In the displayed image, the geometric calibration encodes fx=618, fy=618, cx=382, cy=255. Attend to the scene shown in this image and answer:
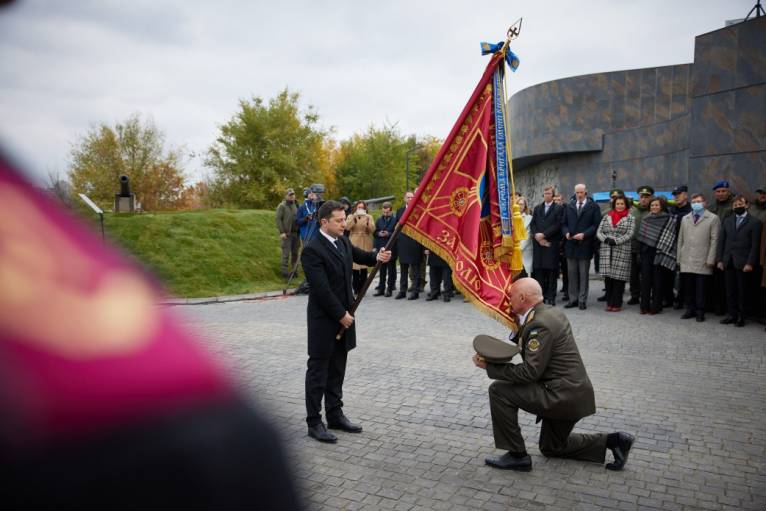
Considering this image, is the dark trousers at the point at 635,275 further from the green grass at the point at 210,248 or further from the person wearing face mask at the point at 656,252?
the green grass at the point at 210,248

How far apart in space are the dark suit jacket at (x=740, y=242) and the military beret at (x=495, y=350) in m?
7.81

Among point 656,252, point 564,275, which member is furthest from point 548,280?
point 656,252

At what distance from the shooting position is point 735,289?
11.4 m

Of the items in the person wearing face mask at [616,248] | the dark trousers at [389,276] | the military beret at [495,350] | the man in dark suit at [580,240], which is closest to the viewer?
the military beret at [495,350]

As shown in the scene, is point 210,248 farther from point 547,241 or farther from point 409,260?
point 547,241

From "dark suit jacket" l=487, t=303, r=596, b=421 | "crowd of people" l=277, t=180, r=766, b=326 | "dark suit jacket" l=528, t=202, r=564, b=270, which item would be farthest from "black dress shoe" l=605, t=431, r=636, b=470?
"dark suit jacket" l=528, t=202, r=564, b=270

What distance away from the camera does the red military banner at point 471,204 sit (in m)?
5.55

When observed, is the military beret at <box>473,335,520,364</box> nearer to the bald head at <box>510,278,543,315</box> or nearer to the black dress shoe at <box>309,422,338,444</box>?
the bald head at <box>510,278,543,315</box>

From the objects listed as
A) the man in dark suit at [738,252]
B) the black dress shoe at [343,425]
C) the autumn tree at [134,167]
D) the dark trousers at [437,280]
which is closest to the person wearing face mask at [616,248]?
the man in dark suit at [738,252]

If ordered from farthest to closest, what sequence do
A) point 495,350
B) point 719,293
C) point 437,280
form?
point 437,280 → point 719,293 → point 495,350

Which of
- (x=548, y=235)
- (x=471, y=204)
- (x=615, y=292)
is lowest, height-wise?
(x=615, y=292)

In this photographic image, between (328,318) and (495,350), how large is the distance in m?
1.56

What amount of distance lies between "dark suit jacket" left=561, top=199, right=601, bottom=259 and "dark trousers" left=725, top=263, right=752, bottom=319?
2.60m

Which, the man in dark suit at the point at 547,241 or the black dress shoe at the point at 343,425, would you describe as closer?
the black dress shoe at the point at 343,425
